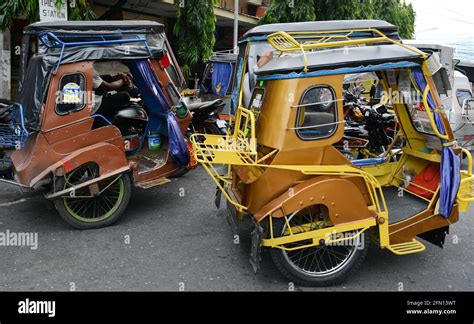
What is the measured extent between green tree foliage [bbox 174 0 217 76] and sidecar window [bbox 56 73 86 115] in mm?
6498

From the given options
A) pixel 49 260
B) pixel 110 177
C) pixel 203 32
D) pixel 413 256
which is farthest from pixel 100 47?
pixel 203 32

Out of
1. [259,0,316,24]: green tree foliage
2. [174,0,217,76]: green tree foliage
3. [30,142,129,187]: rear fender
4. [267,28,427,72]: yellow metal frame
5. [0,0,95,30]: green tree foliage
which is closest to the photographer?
[267,28,427,72]: yellow metal frame

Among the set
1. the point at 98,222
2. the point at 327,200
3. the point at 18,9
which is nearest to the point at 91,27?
the point at 98,222

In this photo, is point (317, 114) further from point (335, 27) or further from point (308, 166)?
point (335, 27)

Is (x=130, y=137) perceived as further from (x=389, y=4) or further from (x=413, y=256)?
(x=389, y=4)

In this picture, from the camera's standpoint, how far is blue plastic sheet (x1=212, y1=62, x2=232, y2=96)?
11.0 metres

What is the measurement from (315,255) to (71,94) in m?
3.30

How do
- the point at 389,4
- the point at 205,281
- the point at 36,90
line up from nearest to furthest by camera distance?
the point at 205,281 < the point at 36,90 < the point at 389,4

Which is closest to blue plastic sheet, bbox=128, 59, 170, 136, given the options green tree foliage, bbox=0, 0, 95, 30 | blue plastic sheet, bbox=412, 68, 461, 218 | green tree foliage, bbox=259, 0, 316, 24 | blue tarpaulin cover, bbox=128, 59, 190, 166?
blue tarpaulin cover, bbox=128, 59, 190, 166

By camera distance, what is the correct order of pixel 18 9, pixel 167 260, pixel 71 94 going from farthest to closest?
pixel 18 9 < pixel 71 94 < pixel 167 260

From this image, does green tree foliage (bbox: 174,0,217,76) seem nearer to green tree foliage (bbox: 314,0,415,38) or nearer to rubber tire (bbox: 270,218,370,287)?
green tree foliage (bbox: 314,0,415,38)

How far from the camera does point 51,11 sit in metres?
7.75

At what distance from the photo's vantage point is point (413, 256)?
4.81m

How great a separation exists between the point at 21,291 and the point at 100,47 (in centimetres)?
286
